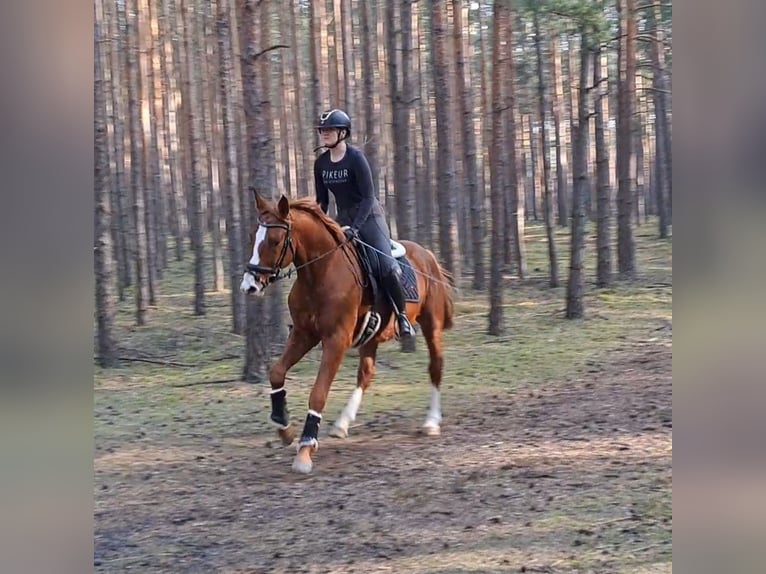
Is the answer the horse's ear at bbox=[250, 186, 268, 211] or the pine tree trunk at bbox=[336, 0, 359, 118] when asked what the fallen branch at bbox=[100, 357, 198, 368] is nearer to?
the horse's ear at bbox=[250, 186, 268, 211]

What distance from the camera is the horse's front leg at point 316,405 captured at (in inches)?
209

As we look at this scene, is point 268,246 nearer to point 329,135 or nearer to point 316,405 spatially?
point 329,135

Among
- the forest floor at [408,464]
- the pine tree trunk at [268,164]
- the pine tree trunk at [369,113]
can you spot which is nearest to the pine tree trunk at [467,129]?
the pine tree trunk at [369,113]

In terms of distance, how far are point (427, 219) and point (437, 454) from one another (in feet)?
20.1

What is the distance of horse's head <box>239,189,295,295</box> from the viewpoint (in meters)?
4.84

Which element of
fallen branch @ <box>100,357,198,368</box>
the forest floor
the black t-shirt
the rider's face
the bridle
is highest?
the rider's face

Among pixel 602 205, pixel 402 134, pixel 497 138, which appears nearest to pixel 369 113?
pixel 402 134

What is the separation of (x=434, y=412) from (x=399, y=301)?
3.31ft

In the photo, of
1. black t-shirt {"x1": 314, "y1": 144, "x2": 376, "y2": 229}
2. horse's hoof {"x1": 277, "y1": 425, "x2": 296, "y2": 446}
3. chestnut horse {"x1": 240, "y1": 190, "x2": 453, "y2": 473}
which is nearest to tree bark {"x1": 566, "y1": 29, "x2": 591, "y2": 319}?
chestnut horse {"x1": 240, "y1": 190, "x2": 453, "y2": 473}

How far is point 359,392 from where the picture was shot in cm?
611

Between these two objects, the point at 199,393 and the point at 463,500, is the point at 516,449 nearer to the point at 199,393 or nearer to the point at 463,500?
the point at 463,500

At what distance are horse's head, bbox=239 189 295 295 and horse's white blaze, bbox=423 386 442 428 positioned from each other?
1773 millimetres

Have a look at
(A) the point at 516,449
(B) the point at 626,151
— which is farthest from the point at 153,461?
(B) the point at 626,151
